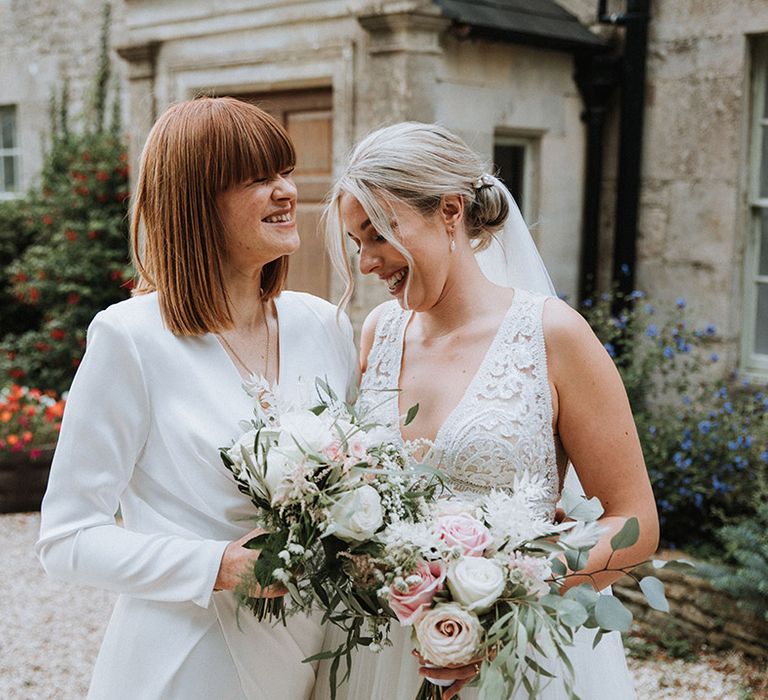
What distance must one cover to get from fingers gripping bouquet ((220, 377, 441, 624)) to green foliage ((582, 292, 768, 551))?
3.03 metres

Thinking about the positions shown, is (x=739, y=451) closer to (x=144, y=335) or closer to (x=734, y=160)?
(x=734, y=160)

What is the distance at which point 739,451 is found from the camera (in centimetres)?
514

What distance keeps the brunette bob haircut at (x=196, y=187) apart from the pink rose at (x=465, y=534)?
0.72 meters

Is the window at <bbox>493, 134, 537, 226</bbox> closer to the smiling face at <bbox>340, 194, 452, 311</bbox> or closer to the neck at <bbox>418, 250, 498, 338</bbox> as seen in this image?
the neck at <bbox>418, 250, 498, 338</bbox>

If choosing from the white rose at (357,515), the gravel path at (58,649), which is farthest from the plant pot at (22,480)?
the white rose at (357,515)

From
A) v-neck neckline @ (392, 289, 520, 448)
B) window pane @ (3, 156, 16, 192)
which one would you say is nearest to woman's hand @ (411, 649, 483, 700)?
v-neck neckline @ (392, 289, 520, 448)

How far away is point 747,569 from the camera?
448 cm

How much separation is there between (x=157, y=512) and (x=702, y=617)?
3410 millimetres

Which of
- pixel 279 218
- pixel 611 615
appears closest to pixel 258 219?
pixel 279 218

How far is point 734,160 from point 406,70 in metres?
2.05

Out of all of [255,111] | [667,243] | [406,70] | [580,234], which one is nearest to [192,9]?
[406,70]

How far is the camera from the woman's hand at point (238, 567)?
2033 mm

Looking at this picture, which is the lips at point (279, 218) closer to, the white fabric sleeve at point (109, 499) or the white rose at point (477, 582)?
the white fabric sleeve at point (109, 499)

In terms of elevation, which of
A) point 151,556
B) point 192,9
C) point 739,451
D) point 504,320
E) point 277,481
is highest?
point 192,9
